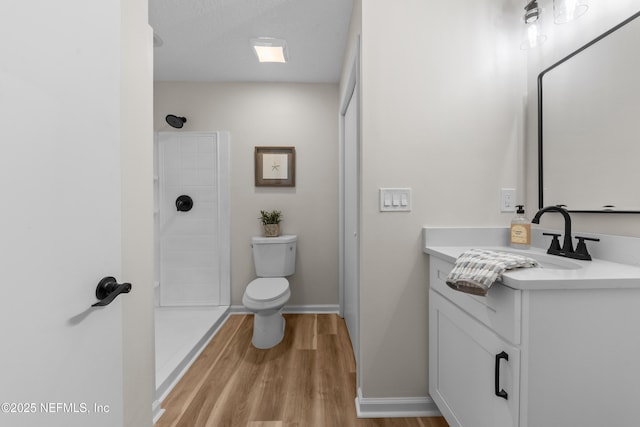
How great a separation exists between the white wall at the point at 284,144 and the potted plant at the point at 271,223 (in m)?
0.09

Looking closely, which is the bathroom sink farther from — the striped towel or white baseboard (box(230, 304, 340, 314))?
white baseboard (box(230, 304, 340, 314))

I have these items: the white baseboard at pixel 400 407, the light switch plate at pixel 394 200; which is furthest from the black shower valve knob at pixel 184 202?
the white baseboard at pixel 400 407

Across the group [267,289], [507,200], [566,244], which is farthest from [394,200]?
[267,289]

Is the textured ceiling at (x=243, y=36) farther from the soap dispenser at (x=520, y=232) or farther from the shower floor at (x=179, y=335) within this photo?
the shower floor at (x=179, y=335)

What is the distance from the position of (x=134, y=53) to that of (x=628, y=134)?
1.88 meters

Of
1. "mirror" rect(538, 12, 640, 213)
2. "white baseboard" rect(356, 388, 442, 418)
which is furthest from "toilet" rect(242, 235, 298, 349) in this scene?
"mirror" rect(538, 12, 640, 213)

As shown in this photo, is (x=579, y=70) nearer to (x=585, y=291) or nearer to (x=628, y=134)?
(x=628, y=134)

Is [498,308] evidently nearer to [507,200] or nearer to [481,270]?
[481,270]

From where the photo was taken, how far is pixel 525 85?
1.39 meters

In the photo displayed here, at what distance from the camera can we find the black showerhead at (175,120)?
8.10ft

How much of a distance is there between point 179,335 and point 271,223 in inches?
46.8

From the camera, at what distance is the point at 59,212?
611 millimetres

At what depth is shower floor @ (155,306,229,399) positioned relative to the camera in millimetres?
1650

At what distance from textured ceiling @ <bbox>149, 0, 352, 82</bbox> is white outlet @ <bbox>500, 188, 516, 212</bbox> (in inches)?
57.9
